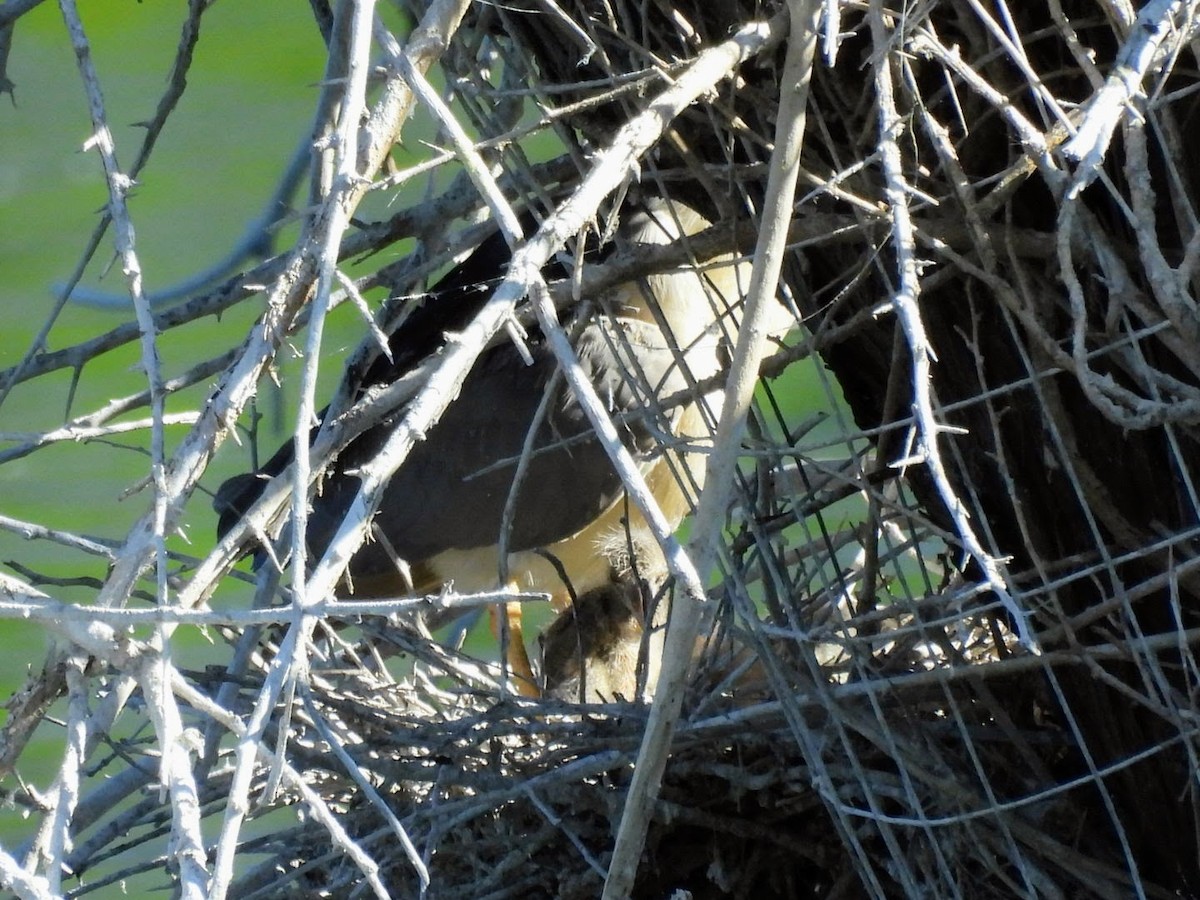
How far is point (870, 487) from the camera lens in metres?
1.37

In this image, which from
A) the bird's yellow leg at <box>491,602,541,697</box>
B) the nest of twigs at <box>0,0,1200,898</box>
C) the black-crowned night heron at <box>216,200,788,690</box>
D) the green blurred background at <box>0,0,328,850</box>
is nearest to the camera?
the nest of twigs at <box>0,0,1200,898</box>

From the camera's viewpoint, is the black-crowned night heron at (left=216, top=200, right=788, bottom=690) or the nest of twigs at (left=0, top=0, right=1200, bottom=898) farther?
the black-crowned night heron at (left=216, top=200, right=788, bottom=690)

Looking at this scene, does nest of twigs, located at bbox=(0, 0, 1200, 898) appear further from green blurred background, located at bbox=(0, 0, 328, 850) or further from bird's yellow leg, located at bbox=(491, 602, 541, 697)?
green blurred background, located at bbox=(0, 0, 328, 850)

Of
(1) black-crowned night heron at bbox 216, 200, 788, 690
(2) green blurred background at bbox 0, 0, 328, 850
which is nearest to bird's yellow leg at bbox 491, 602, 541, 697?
(1) black-crowned night heron at bbox 216, 200, 788, 690

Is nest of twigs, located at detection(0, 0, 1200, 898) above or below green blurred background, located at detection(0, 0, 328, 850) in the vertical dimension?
below

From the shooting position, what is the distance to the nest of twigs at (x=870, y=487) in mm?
1024

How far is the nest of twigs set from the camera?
3.36ft

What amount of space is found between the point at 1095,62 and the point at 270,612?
832 millimetres

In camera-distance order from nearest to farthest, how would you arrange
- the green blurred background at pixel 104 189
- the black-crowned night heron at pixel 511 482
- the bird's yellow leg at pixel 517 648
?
the black-crowned night heron at pixel 511 482 < the bird's yellow leg at pixel 517 648 < the green blurred background at pixel 104 189

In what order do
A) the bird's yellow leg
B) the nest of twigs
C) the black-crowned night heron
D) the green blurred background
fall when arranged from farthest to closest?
the green blurred background, the bird's yellow leg, the black-crowned night heron, the nest of twigs

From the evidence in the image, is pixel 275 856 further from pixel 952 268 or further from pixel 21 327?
pixel 21 327

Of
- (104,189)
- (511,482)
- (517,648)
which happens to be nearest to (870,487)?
(511,482)

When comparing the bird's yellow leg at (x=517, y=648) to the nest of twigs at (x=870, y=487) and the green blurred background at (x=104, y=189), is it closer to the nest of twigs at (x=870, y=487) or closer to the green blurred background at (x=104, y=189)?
the green blurred background at (x=104, y=189)

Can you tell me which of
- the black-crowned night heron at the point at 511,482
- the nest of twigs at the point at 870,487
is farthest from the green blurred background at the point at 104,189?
the nest of twigs at the point at 870,487
